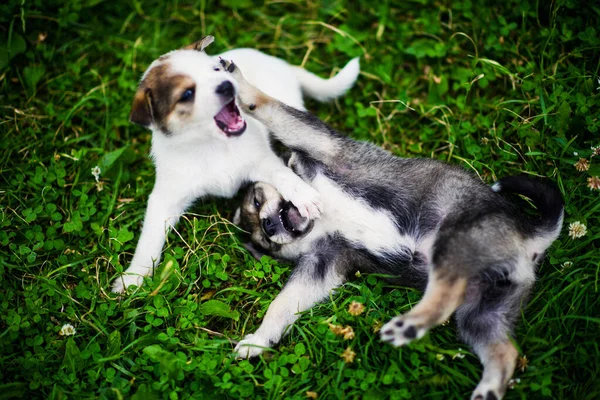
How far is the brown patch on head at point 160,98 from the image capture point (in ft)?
11.8

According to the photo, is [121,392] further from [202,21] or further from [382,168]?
[202,21]

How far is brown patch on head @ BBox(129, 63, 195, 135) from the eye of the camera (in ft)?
11.8

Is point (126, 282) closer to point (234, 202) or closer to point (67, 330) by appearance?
point (67, 330)

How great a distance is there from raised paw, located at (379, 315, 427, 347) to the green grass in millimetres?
369

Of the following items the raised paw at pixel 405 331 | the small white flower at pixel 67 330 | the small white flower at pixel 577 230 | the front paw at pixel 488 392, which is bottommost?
the small white flower at pixel 67 330

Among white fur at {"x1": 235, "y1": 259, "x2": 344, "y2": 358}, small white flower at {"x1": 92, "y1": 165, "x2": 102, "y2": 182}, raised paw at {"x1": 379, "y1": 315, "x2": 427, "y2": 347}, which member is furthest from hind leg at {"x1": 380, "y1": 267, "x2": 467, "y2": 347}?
small white flower at {"x1": 92, "y1": 165, "x2": 102, "y2": 182}

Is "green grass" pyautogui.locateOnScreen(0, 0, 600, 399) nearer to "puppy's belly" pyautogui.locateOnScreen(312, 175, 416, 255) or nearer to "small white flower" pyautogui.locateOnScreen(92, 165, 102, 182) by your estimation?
"small white flower" pyautogui.locateOnScreen(92, 165, 102, 182)

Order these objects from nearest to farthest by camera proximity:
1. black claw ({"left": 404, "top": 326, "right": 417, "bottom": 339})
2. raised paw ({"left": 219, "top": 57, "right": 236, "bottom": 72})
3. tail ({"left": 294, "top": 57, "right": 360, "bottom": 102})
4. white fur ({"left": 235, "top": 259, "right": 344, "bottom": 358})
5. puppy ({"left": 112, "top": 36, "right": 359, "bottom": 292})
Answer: black claw ({"left": 404, "top": 326, "right": 417, "bottom": 339}) → puppy ({"left": 112, "top": 36, "right": 359, "bottom": 292}) → white fur ({"left": 235, "top": 259, "right": 344, "bottom": 358}) → raised paw ({"left": 219, "top": 57, "right": 236, "bottom": 72}) → tail ({"left": 294, "top": 57, "right": 360, "bottom": 102})

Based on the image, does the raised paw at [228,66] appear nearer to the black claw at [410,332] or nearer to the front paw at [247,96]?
the front paw at [247,96]

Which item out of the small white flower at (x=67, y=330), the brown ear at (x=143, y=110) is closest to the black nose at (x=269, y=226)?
the brown ear at (x=143, y=110)

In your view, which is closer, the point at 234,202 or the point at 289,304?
the point at 289,304

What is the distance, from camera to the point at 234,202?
4609 mm

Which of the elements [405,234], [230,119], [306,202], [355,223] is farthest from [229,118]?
[405,234]

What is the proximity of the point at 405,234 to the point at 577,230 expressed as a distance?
1.25 metres
